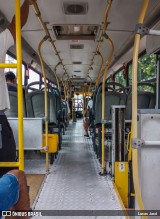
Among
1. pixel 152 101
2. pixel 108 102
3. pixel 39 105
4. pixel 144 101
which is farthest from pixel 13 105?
pixel 152 101

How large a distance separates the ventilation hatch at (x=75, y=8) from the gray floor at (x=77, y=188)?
2.41 m

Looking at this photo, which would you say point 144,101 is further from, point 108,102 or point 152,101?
point 108,102

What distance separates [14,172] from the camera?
1.35 metres

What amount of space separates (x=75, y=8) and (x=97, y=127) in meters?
2.05

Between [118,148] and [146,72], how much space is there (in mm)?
2790

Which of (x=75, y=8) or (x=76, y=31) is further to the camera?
(x=76, y=31)

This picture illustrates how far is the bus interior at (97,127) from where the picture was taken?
1729mm

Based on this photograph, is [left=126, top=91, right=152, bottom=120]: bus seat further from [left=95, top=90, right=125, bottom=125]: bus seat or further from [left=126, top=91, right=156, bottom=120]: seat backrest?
[left=95, top=90, right=125, bottom=125]: bus seat

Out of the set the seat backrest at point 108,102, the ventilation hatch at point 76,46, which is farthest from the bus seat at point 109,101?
the ventilation hatch at point 76,46

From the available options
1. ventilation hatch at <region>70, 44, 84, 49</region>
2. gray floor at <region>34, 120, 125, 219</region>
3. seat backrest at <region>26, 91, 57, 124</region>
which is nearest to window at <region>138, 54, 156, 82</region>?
ventilation hatch at <region>70, 44, 84, 49</region>

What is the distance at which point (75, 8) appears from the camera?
12.1 ft

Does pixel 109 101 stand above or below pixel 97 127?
above

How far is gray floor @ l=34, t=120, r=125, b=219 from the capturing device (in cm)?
251

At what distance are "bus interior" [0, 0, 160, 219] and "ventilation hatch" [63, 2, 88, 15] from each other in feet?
0.05
